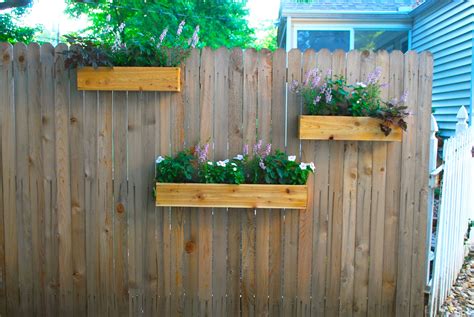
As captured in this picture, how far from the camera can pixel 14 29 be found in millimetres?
7773

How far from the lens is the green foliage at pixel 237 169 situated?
10.2 ft

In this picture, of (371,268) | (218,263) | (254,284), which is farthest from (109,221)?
(371,268)

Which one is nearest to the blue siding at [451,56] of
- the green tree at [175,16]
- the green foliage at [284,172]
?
the green tree at [175,16]

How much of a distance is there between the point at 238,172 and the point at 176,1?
737 centimetres

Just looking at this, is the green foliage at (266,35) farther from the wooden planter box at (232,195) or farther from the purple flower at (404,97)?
the wooden planter box at (232,195)

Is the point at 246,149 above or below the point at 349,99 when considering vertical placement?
below

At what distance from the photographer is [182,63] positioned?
10.6ft

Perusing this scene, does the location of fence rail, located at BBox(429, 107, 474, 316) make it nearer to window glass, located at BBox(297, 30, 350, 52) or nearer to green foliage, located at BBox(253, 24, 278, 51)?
window glass, located at BBox(297, 30, 350, 52)

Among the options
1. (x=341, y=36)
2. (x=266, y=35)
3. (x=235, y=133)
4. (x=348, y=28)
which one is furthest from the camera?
(x=266, y=35)

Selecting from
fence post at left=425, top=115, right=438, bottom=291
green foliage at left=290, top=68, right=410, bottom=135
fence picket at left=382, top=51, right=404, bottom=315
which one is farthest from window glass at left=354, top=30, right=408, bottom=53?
green foliage at left=290, top=68, right=410, bottom=135

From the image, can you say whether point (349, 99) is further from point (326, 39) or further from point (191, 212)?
Answer: point (326, 39)

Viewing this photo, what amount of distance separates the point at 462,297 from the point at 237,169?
2.48 metres

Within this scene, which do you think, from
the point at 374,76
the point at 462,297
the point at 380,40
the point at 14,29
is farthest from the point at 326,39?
the point at 374,76

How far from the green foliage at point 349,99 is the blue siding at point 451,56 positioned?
486cm
